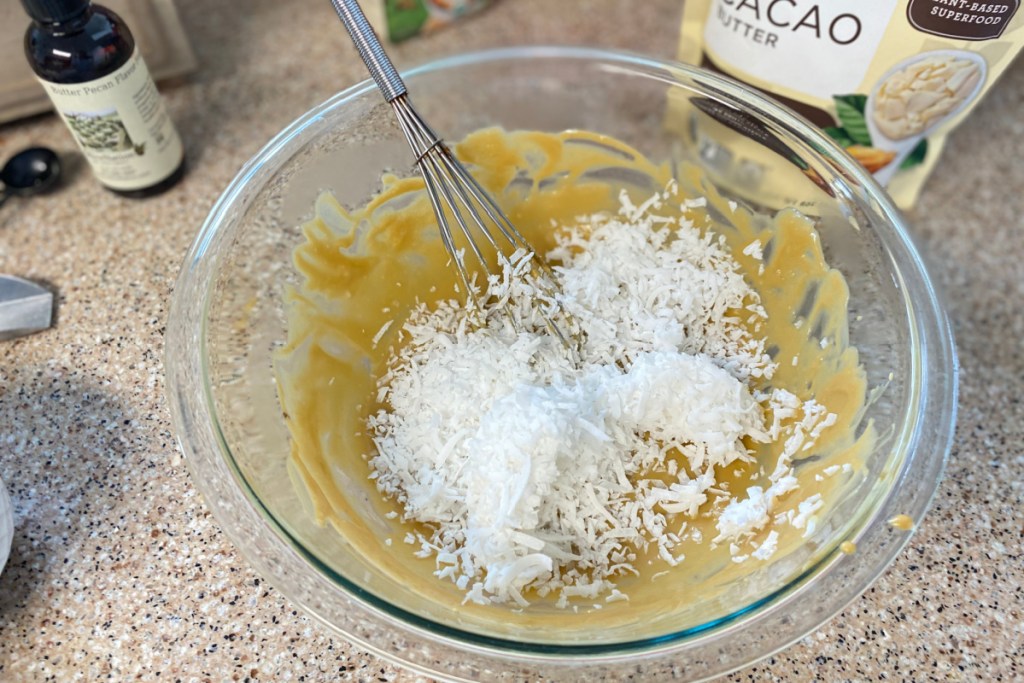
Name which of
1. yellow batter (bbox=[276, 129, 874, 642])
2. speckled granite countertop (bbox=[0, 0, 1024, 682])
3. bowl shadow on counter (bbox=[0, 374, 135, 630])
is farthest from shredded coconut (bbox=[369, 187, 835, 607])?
bowl shadow on counter (bbox=[0, 374, 135, 630])

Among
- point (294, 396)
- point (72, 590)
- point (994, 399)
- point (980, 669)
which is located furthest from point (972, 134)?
point (72, 590)

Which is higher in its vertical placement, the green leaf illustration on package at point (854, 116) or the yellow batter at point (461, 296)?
the green leaf illustration on package at point (854, 116)

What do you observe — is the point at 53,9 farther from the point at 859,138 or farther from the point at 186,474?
the point at 859,138

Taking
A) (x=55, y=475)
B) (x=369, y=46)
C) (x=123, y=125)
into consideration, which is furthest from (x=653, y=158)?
(x=55, y=475)

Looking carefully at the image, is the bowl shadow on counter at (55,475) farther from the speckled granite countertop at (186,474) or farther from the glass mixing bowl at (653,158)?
the glass mixing bowl at (653,158)

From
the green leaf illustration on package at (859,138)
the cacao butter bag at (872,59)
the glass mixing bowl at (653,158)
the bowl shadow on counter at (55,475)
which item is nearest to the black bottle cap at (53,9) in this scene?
the glass mixing bowl at (653,158)

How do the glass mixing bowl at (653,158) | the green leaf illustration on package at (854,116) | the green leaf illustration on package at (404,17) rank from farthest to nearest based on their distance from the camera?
the green leaf illustration on package at (404,17) < the green leaf illustration on package at (854,116) < the glass mixing bowl at (653,158)

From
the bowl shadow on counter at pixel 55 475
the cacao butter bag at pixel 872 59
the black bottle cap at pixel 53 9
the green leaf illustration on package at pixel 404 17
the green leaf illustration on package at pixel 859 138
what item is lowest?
the bowl shadow on counter at pixel 55 475
